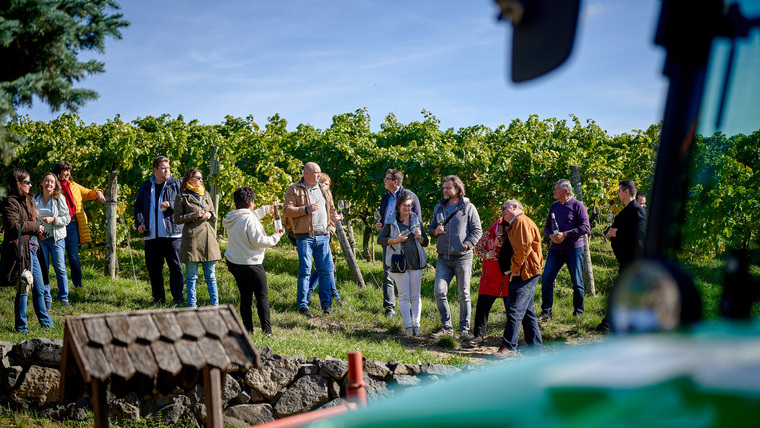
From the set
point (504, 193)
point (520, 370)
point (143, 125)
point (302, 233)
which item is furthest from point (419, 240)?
point (143, 125)

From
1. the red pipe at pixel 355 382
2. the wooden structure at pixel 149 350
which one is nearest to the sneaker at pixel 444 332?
the red pipe at pixel 355 382

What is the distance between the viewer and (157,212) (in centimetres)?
766

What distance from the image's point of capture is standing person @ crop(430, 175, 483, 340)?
7148 mm

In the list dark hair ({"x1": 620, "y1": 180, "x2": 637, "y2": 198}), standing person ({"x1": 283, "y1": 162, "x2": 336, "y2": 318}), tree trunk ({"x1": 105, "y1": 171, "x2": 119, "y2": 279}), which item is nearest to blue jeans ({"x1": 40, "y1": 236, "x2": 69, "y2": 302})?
tree trunk ({"x1": 105, "y1": 171, "x2": 119, "y2": 279})

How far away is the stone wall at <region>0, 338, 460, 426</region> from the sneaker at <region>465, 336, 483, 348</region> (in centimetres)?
151

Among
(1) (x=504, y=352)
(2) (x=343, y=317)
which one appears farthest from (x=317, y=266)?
(1) (x=504, y=352)

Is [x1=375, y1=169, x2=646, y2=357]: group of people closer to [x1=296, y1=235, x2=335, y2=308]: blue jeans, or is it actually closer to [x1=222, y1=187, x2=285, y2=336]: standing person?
[x1=296, y1=235, x2=335, y2=308]: blue jeans

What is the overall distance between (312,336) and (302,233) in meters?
1.31

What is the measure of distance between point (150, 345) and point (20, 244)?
4305 millimetres

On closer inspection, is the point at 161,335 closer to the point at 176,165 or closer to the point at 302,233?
the point at 302,233

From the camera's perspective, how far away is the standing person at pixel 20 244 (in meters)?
6.32

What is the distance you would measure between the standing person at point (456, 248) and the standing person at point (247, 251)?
1.85m

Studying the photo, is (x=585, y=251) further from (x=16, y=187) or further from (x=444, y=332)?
(x=16, y=187)

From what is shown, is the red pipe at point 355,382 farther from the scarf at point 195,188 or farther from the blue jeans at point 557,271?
the blue jeans at point 557,271
